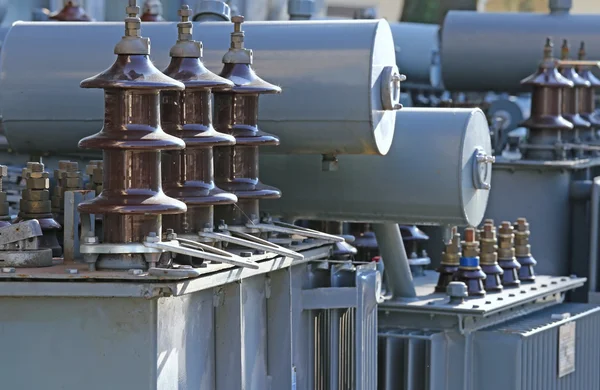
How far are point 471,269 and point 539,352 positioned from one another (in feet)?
1.87

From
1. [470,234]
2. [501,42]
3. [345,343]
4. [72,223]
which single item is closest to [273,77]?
[345,343]

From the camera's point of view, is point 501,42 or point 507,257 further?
point 501,42

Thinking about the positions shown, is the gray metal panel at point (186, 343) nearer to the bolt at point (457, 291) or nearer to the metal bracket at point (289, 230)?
the metal bracket at point (289, 230)

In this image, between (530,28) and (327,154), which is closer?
(327,154)

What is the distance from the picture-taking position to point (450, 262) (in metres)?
8.27

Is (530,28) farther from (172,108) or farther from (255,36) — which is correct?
(172,108)

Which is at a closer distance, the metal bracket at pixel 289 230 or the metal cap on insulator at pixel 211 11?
the metal bracket at pixel 289 230

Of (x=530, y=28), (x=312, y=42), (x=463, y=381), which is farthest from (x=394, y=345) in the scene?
(x=530, y=28)

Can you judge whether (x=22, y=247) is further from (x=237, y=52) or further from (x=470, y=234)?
(x=470, y=234)

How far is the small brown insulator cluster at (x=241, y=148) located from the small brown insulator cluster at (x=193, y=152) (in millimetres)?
321

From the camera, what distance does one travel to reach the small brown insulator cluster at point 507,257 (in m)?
8.64

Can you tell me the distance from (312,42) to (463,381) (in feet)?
6.64

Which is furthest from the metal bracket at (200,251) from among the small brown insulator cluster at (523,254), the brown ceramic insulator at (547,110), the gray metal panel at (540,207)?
the brown ceramic insulator at (547,110)

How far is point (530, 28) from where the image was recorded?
14.0 meters
